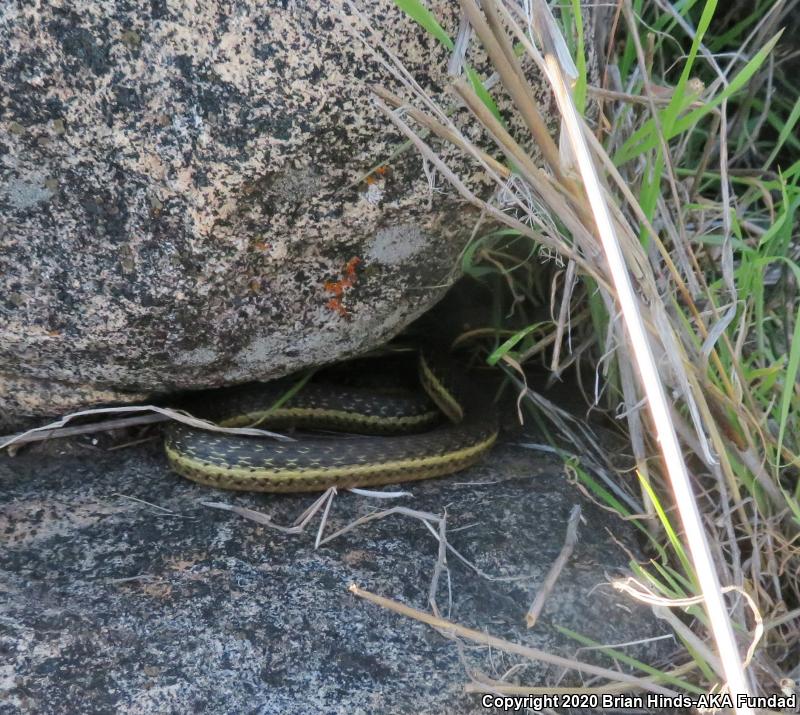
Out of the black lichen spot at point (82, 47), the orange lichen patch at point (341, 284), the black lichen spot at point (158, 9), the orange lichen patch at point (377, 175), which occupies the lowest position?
the orange lichen patch at point (341, 284)

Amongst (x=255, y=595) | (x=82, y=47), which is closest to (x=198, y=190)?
(x=82, y=47)

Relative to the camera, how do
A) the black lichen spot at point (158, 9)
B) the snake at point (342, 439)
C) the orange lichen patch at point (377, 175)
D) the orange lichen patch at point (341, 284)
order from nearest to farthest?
the black lichen spot at point (158, 9)
the orange lichen patch at point (377, 175)
the orange lichen patch at point (341, 284)
the snake at point (342, 439)

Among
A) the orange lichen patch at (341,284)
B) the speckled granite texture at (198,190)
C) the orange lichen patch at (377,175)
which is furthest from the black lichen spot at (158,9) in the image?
the orange lichen patch at (341,284)

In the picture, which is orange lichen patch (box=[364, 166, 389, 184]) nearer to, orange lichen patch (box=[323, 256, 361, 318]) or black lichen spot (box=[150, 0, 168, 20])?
orange lichen patch (box=[323, 256, 361, 318])

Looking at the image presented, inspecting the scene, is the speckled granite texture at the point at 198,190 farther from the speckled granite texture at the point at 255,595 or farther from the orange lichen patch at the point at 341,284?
the speckled granite texture at the point at 255,595

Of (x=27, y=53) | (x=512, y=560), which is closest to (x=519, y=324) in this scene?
(x=512, y=560)

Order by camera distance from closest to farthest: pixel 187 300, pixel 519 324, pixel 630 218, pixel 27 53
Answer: pixel 27 53 < pixel 187 300 < pixel 630 218 < pixel 519 324

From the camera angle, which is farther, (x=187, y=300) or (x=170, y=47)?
(x=187, y=300)

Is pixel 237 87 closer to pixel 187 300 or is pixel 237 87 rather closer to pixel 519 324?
pixel 187 300
